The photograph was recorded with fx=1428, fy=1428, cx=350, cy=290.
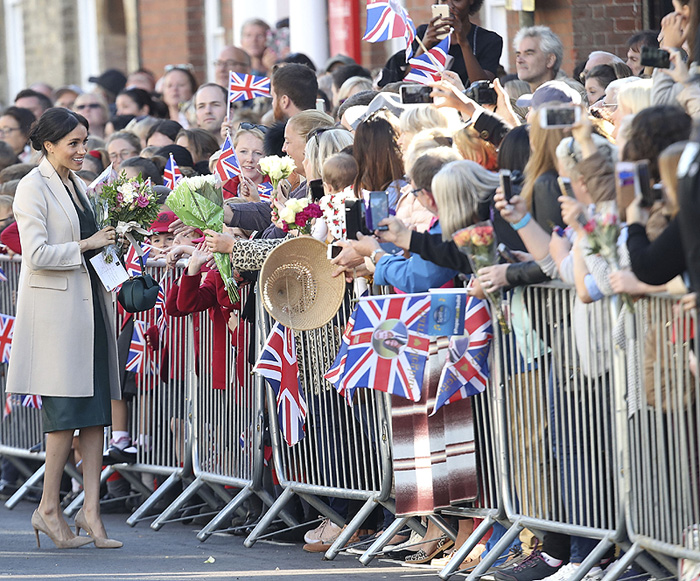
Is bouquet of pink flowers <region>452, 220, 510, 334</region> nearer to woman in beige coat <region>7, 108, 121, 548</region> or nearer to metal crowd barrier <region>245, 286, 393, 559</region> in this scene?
metal crowd barrier <region>245, 286, 393, 559</region>

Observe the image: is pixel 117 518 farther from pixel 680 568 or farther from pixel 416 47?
pixel 680 568

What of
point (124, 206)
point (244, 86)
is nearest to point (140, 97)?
point (244, 86)

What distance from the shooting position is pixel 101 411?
7434mm

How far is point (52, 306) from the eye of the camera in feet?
24.2

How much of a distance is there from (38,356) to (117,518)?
164 cm

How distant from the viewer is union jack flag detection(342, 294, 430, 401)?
20.6 feet

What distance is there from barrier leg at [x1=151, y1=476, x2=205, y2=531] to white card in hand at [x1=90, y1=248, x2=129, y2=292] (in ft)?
4.18

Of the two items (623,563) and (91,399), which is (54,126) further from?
(623,563)

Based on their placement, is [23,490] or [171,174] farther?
[23,490]

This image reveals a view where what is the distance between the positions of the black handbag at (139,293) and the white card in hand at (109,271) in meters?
0.11

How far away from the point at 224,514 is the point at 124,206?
1.72 metres

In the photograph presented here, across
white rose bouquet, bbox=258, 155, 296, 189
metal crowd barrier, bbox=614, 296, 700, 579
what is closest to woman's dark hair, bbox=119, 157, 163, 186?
white rose bouquet, bbox=258, 155, 296, 189

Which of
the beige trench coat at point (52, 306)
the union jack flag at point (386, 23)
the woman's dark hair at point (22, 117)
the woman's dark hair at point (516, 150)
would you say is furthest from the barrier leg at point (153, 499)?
the woman's dark hair at point (22, 117)

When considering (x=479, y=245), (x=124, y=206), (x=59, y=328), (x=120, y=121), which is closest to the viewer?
(x=479, y=245)
